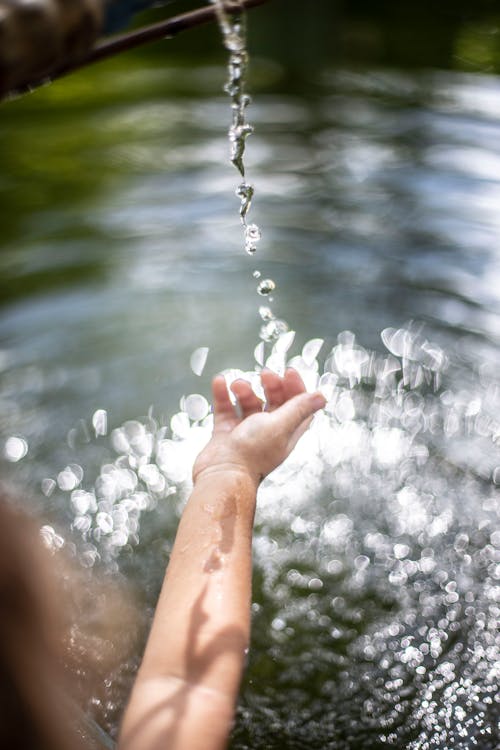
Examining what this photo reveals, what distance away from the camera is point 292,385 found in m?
2.25

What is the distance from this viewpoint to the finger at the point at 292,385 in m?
2.24

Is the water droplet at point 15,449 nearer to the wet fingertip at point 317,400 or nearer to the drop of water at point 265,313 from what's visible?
the drop of water at point 265,313

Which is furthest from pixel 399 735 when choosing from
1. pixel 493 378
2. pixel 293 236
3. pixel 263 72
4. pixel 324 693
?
pixel 263 72

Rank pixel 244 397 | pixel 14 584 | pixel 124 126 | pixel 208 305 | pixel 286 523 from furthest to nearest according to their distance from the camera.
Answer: pixel 124 126 < pixel 208 305 < pixel 286 523 < pixel 244 397 < pixel 14 584

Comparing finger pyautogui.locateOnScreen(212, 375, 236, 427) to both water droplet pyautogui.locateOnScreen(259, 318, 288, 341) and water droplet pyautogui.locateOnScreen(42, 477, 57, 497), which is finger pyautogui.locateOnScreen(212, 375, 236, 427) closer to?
water droplet pyautogui.locateOnScreen(42, 477, 57, 497)

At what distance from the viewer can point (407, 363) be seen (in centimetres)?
361

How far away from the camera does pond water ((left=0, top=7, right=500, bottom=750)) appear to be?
7.96 feet

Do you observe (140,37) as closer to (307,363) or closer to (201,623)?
(201,623)

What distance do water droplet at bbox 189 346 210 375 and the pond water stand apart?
0.11 feet

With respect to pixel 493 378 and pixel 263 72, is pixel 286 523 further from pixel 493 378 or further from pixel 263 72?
pixel 263 72

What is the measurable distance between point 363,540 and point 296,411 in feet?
2.95

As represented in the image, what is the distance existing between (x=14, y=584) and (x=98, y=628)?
1.37 metres

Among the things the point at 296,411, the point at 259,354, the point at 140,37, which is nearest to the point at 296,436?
the point at 296,411

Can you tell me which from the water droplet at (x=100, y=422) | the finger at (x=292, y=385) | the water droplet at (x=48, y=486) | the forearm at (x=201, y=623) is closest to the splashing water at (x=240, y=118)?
the finger at (x=292, y=385)
